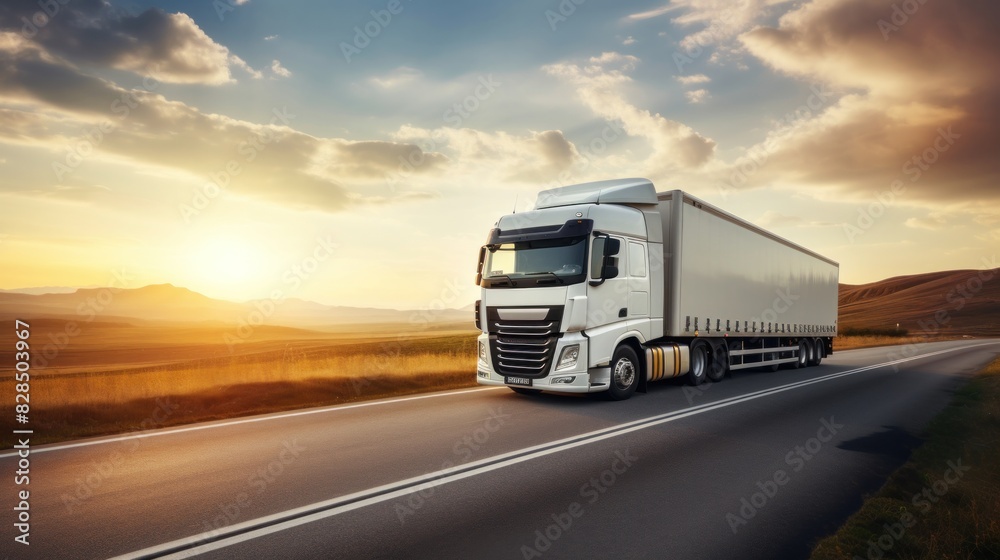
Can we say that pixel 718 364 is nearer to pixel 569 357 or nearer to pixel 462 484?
pixel 569 357

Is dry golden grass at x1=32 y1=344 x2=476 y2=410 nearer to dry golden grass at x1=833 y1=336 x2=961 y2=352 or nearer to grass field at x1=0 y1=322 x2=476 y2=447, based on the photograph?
grass field at x1=0 y1=322 x2=476 y2=447

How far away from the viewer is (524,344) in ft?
34.3

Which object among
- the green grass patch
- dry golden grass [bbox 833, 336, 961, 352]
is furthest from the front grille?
dry golden grass [bbox 833, 336, 961, 352]

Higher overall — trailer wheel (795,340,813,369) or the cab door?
the cab door

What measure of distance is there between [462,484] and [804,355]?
2044cm

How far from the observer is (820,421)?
31.0ft

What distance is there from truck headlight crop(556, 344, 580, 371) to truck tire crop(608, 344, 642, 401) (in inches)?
38.7

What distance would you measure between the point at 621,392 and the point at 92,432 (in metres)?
8.63

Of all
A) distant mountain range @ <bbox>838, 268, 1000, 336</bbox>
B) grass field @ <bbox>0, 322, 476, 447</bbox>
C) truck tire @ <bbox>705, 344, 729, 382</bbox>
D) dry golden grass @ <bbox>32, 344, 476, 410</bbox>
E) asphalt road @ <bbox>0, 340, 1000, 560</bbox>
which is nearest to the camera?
asphalt road @ <bbox>0, 340, 1000, 560</bbox>

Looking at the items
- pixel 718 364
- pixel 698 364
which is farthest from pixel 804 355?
pixel 698 364

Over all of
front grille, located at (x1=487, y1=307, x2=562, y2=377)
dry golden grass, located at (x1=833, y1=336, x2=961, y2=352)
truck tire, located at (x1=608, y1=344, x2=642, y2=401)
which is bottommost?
dry golden grass, located at (x1=833, y1=336, x2=961, y2=352)

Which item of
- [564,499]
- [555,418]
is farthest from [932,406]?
[564,499]

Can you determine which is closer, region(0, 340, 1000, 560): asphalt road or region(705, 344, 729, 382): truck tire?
region(0, 340, 1000, 560): asphalt road

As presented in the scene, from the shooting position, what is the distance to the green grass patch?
4.17 metres
